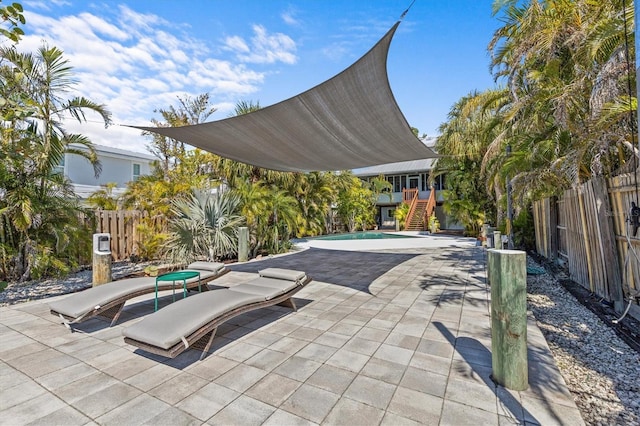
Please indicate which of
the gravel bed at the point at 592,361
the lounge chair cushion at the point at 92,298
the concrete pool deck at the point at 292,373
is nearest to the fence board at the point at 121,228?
the concrete pool deck at the point at 292,373

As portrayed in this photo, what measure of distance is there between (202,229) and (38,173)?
366cm

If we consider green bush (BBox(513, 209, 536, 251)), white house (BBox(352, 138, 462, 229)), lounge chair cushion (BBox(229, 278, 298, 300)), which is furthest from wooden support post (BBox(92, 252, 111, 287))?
white house (BBox(352, 138, 462, 229))

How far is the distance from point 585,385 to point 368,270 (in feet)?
16.4

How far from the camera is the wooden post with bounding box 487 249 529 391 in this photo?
2.43 m

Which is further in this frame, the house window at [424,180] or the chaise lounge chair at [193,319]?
the house window at [424,180]

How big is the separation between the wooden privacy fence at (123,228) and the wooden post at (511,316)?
372 inches

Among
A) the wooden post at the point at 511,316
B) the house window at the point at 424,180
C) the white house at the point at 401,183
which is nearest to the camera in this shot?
the wooden post at the point at 511,316

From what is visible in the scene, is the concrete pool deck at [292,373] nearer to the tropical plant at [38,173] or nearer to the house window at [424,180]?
the tropical plant at [38,173]

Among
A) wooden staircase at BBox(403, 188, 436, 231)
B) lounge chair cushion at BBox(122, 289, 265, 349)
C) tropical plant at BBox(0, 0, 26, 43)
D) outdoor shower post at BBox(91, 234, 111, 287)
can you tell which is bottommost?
lounge chair cushion at BBox(122, 289, 265, 349)

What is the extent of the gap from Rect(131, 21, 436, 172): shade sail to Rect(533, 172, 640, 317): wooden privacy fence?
2.68 m

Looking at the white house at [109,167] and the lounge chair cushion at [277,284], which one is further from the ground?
the white house at [109,167]

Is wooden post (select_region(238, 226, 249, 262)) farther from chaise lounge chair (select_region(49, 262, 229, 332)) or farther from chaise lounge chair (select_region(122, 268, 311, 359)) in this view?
chaise lounge chair (select_region(122, 268, 311, 359))

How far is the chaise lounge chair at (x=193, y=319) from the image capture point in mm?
2742

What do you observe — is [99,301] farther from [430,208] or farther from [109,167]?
[430,208]
